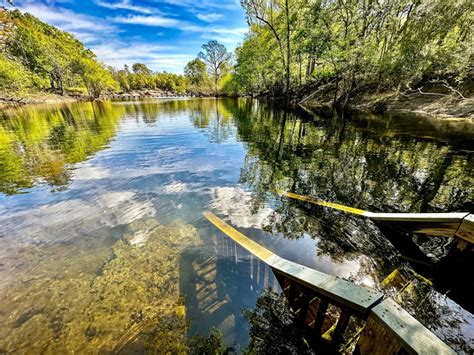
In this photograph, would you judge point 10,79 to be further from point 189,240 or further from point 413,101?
point 413,101

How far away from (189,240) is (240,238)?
1.13 m

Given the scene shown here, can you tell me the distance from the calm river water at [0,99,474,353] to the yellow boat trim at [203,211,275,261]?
19 cm

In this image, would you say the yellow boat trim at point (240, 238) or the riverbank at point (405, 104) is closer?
the yellow boat trim at point (240, 238)

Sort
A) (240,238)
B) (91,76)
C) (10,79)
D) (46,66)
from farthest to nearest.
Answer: (91,76) < (46,66) < (10,79) < (240,238)

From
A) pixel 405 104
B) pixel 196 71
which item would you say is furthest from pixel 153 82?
pixel 405 104

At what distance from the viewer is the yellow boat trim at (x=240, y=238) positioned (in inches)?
159

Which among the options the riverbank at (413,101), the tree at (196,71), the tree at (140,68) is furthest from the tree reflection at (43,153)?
the tree at (140,68)

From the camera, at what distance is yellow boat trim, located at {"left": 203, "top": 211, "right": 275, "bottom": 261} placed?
4.03 meters

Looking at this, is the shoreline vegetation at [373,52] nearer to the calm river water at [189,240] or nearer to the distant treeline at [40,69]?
the distant treeline at [40,69]

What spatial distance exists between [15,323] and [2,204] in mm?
4855

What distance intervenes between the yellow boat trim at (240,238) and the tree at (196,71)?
3651 inches

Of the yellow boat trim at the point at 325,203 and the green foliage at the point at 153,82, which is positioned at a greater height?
the green foliage at the point at 153,82

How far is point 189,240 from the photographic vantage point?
461 centimetres

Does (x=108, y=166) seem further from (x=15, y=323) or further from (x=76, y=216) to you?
(x=15, y=323)
